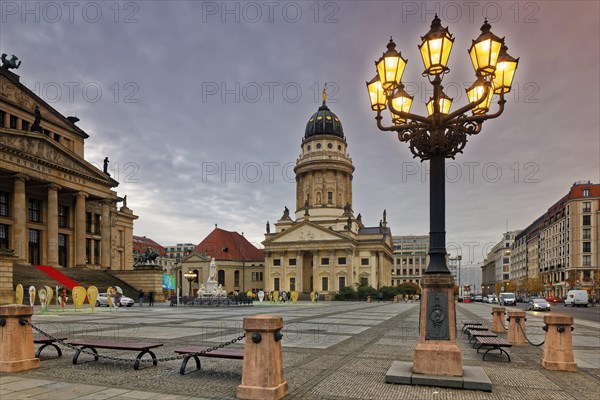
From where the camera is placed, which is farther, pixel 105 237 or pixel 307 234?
pixel 307 234

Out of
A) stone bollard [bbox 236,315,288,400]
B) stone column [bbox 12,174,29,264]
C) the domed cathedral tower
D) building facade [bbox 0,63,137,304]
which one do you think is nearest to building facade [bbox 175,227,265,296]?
the domed cathedral tower

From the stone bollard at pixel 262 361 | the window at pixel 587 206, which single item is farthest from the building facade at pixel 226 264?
the stone bollard at pixel 262 361

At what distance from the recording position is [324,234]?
9481 centimetres

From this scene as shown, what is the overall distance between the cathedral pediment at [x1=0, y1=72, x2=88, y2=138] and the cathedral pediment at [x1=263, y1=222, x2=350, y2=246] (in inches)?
1951

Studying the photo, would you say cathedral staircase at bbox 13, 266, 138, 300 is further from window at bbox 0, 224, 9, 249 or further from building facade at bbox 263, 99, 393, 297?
building facade at bbox 263, 99, 393, 297

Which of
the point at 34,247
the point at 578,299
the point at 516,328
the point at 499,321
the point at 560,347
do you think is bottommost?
the point at 578,299

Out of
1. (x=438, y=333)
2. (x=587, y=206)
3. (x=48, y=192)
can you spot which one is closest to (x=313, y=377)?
(x=438, y=333)

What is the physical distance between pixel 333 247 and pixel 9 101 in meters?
62.7

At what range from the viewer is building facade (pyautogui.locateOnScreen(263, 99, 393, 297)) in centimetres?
9438

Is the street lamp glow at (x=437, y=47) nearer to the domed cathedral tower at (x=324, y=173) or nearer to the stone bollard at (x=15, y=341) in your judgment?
the stone bollard at (x=15, y=341)

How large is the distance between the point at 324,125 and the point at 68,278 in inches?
2866

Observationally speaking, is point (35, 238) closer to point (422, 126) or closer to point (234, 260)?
point (422, 126)

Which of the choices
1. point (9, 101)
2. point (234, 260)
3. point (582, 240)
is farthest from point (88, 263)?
point (582, 240)

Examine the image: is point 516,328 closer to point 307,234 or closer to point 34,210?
point 34,210
